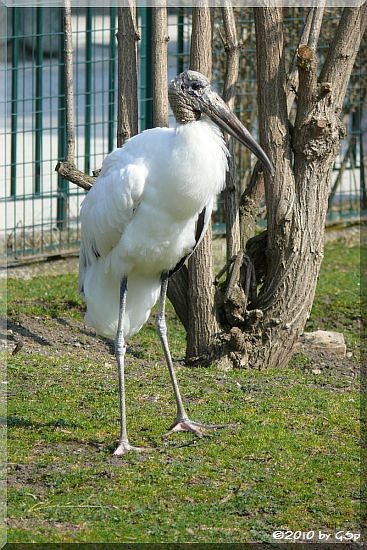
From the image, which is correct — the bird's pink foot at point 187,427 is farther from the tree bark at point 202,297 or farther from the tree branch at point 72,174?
the tree branch at point 72,174

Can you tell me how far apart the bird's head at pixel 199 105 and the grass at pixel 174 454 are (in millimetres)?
1868

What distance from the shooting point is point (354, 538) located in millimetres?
5348

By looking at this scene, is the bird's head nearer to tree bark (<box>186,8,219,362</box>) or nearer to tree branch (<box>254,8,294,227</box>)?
tree branch (<box>254,8,294,227</box>)

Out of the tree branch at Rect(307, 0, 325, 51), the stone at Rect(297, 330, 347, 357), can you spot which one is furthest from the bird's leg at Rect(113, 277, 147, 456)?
the stone at Rect(297, 330, 347, 357)

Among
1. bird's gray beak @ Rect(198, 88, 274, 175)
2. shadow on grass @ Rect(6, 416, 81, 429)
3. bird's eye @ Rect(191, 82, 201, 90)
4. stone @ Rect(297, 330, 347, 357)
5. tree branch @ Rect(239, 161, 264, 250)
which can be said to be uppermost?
bird's eye @ Rect(191, 82, 201, 90)

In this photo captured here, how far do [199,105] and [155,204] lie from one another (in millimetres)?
659

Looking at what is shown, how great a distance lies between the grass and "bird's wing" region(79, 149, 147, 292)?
1128 millimetres

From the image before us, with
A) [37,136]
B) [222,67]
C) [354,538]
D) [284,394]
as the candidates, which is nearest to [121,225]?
[284,394]

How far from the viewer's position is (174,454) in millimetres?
6199

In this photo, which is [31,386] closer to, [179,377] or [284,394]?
[179,377]

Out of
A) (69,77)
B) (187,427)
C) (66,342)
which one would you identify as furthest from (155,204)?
(66,342)

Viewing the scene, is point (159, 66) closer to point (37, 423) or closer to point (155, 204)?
point (155, 204)

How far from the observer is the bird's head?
6.31 m

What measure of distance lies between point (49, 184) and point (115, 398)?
14.7ft
